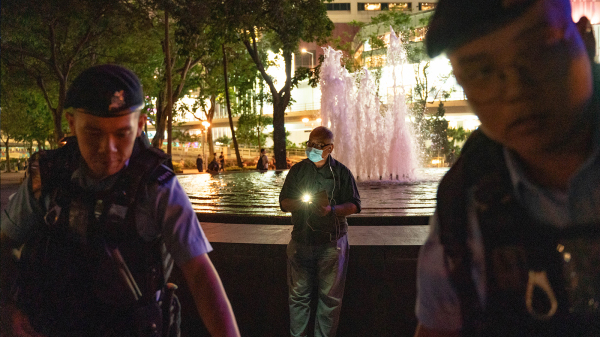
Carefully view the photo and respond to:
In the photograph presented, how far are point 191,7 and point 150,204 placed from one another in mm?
14823

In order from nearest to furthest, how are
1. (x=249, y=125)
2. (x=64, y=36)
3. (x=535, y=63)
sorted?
(x=535, y=63)
(x=64, y=36)
(x=249, y=125)

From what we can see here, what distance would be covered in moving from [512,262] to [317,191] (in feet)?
Answer: 9.38

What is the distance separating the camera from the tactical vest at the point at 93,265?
1393 mm

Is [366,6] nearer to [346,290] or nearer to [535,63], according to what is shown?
[346,290]

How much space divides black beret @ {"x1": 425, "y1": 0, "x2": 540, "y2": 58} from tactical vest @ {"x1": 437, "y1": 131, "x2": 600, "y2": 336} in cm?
24

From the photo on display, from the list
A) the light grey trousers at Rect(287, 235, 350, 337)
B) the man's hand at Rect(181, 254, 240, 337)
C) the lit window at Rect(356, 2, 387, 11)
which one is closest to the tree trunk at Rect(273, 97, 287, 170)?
the light grey trousers at Rect(287, 235, 350, 337)

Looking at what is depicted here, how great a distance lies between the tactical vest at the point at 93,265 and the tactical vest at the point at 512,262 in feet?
3.02

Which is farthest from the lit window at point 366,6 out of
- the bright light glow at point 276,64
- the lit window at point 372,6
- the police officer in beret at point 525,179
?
the police officer in beret at point 525,179

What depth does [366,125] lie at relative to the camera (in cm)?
1655

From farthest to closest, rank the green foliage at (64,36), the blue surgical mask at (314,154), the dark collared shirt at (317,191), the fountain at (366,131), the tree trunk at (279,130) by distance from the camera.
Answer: the tree trunk at (279,130), the fountain at (366,131), the green foliage at (64,36), the blue surgical mask at (314,154), the dark collared shirt at (317,191)

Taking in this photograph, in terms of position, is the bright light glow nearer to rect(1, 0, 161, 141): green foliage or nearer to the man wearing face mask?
rect(1, 0, 161, 141): green foliage

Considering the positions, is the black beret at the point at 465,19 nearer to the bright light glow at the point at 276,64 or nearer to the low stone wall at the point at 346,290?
the low stone wall at the point at 346,290

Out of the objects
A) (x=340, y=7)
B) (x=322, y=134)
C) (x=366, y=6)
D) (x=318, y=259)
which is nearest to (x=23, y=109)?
(x=322, y=134)

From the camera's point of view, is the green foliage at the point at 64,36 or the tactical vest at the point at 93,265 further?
the green foliage at the point at 64,36
